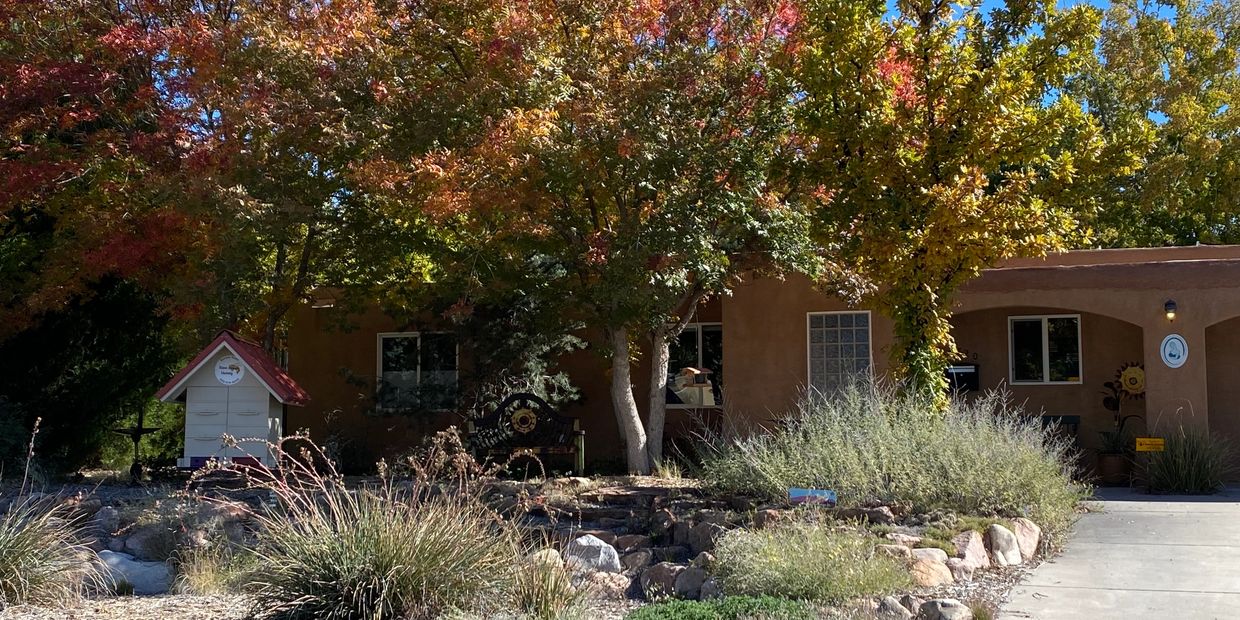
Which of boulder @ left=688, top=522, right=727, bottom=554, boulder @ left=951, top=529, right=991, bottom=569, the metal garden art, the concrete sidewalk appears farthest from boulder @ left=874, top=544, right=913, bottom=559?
the metal garden art

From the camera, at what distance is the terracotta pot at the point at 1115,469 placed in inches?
623

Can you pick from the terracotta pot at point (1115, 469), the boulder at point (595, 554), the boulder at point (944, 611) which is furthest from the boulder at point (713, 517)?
the terracotta pot at point (1115, 469)

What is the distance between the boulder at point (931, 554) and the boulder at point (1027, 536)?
1.23 metres

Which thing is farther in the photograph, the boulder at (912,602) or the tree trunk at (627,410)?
the tree trunk at (627,410)

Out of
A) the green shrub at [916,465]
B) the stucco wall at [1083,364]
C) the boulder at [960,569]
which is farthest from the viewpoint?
the stucco wall at [1083,364]

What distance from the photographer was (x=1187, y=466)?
573 inches

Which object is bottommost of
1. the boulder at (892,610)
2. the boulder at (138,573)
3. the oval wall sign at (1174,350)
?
the boulder at (138,573)

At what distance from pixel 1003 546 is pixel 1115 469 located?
7.49m

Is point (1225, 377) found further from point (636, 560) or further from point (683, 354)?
point (636, 560)

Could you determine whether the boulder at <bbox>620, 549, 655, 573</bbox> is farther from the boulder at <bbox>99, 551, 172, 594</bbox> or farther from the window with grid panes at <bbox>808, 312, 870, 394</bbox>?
the window with grid panes at <bbox>808, 312, 870, 394</bbox>

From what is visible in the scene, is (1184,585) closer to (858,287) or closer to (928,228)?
(928,228)

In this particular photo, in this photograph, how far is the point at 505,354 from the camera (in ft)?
57.7

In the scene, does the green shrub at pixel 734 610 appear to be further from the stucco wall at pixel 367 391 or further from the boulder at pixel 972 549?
the stucco wall at pixel 367 391

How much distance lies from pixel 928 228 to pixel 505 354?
780 cm
